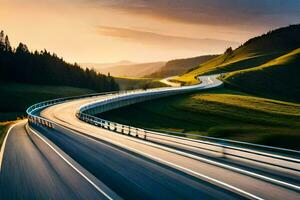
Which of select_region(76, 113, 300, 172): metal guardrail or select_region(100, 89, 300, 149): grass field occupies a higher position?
select_region(76, 113, 300, 172): metal guardrail

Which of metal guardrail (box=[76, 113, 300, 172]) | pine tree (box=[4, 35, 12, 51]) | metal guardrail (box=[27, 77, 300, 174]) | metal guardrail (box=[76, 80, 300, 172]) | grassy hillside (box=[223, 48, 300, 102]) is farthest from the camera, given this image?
pine tree (box=[4, 35, 12, 51])

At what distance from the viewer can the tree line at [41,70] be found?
533 feet

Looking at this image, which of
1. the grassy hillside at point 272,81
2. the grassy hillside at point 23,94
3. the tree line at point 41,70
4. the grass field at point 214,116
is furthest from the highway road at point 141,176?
the tree line at point 41,70

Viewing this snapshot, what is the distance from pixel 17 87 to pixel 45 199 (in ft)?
460

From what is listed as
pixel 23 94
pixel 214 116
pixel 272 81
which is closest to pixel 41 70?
pixel 23 94

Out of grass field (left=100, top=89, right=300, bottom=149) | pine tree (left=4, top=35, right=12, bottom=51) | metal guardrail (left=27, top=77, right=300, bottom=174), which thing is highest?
pine tree (left=4, top=35, right=12, bottom=51)

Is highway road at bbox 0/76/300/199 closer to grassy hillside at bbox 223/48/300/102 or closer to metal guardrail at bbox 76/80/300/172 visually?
A: metal guardrail at bbox 76/80/300/172

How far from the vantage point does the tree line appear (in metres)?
162

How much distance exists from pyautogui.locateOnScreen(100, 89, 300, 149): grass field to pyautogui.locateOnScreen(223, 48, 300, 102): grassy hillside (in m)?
42.0

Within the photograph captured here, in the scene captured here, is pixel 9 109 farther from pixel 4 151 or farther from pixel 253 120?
pixel 4 151

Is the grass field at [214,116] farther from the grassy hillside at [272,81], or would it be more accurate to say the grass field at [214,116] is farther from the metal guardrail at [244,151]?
the grassy hillside at [272,81]

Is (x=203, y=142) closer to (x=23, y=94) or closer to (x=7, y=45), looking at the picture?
(x=23, y=94)

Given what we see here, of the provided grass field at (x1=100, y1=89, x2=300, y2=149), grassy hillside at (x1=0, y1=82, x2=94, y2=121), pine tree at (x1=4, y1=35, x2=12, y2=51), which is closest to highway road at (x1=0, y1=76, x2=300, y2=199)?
grass field at (x1=100, y1=89, x2=300, y2=149)

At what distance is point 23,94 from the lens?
137 meters
